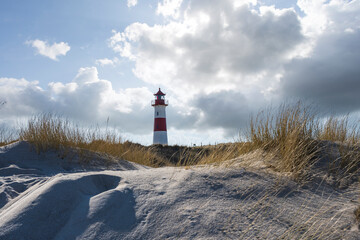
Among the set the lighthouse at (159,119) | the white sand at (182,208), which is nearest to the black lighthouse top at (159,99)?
the lighthouse at (159,119)

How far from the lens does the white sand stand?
2.03 meters

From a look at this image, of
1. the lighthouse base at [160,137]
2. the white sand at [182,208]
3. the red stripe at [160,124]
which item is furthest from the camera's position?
the red stripe at [160,124]

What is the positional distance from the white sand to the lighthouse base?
1804cm

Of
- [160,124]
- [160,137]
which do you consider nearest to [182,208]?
[160,137]

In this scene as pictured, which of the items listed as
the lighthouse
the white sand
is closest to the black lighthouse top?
the lighthouse

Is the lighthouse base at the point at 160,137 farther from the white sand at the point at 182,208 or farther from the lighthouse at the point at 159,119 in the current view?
the white sand at the point at 182,208

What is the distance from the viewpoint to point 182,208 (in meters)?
2.23

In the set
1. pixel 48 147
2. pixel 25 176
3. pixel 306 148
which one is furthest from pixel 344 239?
pixel 48 147

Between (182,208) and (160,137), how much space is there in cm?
1941

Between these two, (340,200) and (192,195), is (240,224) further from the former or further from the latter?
(340,200)

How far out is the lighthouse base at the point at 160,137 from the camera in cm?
2112

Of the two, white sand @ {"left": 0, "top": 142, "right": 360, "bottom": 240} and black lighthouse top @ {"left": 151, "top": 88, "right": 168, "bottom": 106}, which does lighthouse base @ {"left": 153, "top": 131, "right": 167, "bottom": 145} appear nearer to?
black lighthouse top @ {"left": 151, "top": 88, "right": 168, "bottom": 106}

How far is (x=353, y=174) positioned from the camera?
10.3ft

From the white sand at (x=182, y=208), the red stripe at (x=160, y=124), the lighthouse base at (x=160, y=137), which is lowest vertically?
the white sand at (x=182, y=208)
